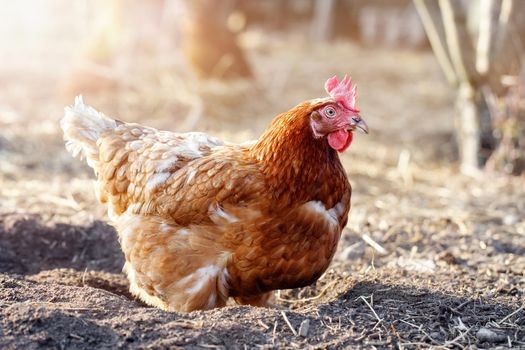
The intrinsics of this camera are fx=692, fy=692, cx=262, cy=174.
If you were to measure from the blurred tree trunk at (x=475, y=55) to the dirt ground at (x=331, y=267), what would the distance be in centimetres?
45

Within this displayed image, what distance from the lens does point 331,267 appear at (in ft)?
13.2

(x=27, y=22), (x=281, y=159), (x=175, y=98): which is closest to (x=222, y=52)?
(x=175, y=98)

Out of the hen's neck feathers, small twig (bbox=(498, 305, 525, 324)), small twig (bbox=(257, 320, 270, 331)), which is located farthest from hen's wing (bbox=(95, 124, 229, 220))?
small twig (bbox=(498, 305, 525, 324))

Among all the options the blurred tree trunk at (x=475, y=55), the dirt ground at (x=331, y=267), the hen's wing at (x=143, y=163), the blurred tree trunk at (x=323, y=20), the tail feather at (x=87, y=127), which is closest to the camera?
the dirt ground at (x=331, y=267)

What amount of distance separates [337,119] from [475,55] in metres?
3.77

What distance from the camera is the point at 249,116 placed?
27.1ft

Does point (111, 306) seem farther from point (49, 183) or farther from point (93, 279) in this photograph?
point (49, 183)

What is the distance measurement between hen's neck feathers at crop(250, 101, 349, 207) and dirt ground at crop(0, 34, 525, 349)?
1.72 ft

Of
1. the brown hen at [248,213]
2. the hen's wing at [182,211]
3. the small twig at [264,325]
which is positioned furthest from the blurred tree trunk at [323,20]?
the small twig at [264,325]

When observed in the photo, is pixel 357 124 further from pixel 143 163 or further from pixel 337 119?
pixel 143 163

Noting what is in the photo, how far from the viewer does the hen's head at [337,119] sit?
10.2ft

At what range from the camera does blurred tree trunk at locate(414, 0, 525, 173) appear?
6062 mm

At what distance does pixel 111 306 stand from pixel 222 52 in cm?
648

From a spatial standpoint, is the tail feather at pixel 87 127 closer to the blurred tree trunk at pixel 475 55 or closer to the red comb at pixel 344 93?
the red comb at pixel 344 93
